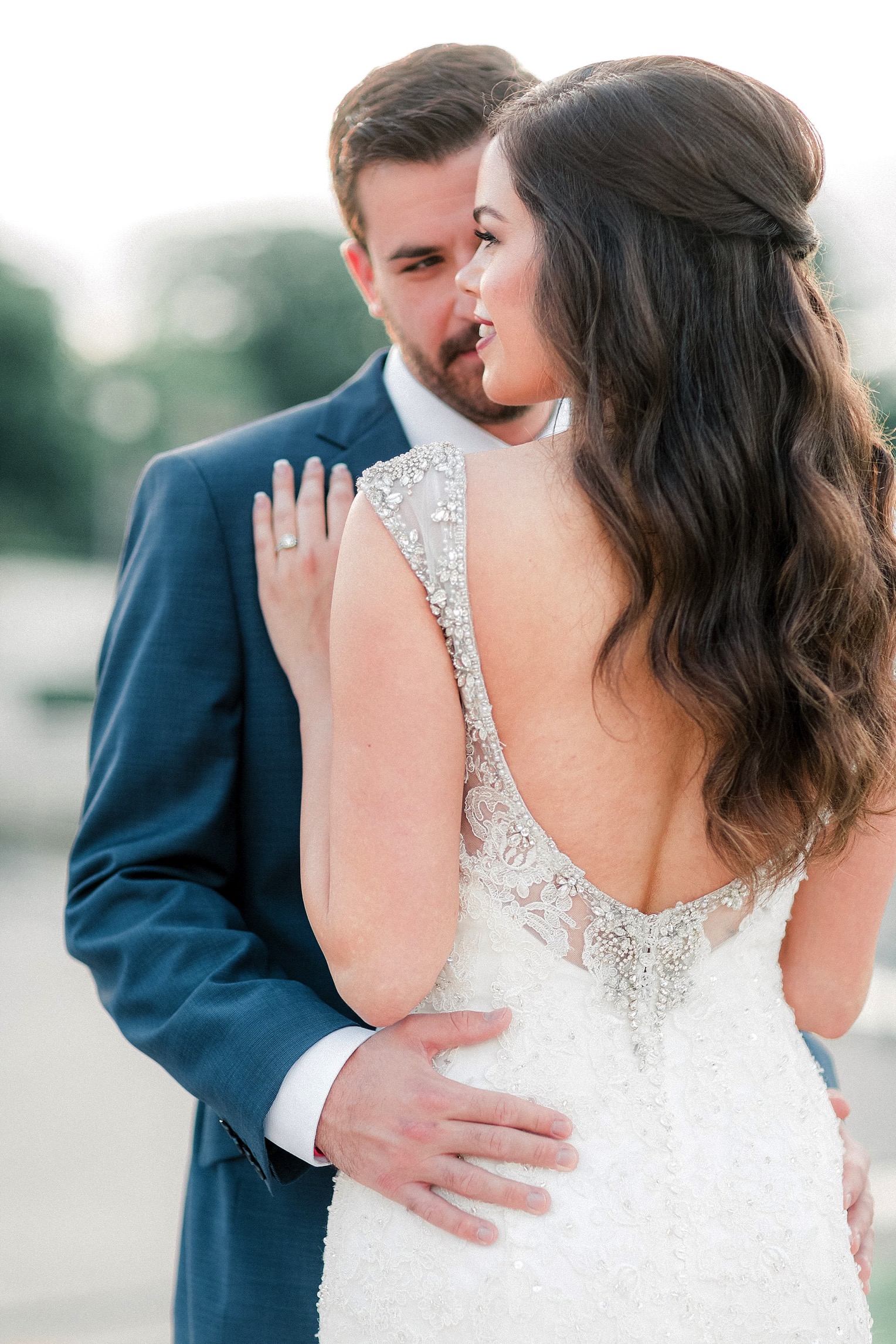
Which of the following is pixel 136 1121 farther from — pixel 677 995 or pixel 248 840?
pixel 677 995

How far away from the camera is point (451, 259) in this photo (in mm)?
2451

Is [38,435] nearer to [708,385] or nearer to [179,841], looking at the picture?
[179,841]

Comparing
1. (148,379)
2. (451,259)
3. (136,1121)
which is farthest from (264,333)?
(451,259)

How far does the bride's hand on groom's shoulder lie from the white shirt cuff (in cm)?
53

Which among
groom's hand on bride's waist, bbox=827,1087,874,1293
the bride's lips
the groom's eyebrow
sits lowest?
groom's hand on bride's waist, bbox=827,1087,874,1293

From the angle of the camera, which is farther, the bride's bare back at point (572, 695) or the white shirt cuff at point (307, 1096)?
the white shirt cuff at point (307, 1096)

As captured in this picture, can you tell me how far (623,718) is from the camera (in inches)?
61.0

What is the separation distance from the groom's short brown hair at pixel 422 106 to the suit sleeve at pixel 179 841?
77cm

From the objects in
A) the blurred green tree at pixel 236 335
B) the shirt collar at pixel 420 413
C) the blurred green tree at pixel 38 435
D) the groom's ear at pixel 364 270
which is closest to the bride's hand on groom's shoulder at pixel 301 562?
the shirt collar at pixel 420 413

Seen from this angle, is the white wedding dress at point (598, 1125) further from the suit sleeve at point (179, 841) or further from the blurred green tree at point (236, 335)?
the blurred green tree at point (236, 335)

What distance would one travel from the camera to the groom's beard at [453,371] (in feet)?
8.03

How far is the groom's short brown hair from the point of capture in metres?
2.39

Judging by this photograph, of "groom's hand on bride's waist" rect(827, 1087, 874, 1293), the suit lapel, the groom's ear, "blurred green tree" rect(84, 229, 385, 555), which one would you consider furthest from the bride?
"blurred green tree" rect(84, 229, 385, 555)

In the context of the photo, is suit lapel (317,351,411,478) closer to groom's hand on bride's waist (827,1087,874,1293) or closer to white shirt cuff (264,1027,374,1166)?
white shirt cuff (264,1027,374,1166)
